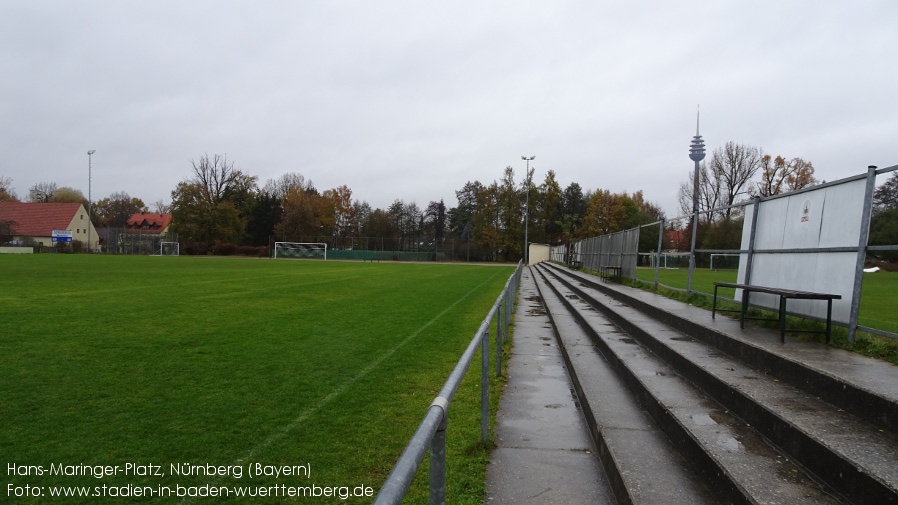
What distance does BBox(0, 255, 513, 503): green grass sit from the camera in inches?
135

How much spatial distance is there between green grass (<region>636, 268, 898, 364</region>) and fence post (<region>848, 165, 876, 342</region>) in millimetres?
151

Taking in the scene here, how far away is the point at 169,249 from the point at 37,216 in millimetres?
20476

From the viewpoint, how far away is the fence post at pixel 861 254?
4.36 meters

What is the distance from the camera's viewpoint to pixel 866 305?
995cm

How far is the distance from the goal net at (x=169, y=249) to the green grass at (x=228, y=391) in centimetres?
5404

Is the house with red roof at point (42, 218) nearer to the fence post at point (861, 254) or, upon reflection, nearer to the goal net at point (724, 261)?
the goal net at point (724, 261)

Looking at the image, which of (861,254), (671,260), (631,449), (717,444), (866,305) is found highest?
(861,254)

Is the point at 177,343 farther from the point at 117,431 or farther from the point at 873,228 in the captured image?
the point at 873,228

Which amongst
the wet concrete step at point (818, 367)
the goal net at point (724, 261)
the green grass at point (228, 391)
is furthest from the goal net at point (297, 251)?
the wet concrete step at point (818, 367)

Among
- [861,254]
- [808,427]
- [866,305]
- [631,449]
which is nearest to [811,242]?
[861,254]

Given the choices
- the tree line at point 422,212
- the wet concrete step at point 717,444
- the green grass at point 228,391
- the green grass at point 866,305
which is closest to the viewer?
the wet concrete step at point 717,444

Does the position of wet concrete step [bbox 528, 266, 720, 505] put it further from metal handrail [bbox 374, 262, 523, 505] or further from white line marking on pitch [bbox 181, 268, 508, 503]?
white line marking on pitch [bbox 181, 268, 508, 503]

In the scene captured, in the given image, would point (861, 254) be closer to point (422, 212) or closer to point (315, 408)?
point (315, 408)

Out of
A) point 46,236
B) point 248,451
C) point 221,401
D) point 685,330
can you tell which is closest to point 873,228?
point 685,330
